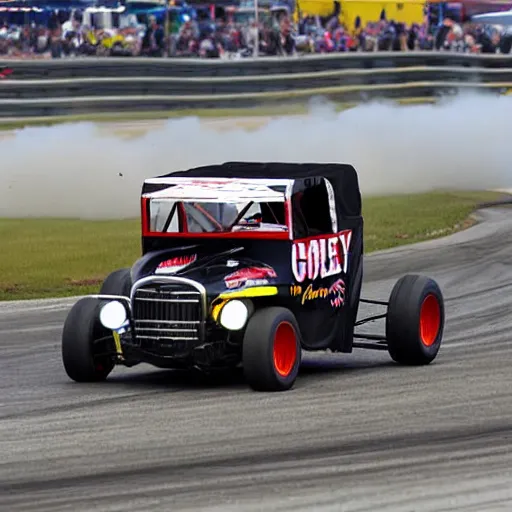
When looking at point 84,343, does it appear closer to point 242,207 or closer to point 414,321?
point 242,207

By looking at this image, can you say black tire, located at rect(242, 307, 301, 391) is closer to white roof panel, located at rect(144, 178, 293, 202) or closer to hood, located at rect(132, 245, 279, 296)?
hood, located at rect(132, 245, 279, 296)

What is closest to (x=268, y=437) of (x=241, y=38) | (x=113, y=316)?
(x=113, y=316)

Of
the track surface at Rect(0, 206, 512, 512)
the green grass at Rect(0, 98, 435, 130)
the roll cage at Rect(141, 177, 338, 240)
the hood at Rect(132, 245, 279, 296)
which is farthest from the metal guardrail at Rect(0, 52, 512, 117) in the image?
the hood at Rect(132, 245, 279, 296)

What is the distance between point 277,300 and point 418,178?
17.3 m

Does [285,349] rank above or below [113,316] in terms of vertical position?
below

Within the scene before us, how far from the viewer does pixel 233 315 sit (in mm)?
9867

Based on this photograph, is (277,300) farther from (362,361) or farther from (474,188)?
(474,188)

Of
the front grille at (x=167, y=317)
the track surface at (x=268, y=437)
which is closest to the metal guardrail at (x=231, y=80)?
the track surface at (x=268, y=437)

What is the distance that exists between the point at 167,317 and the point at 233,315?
0.47 metres

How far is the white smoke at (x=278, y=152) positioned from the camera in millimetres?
24234

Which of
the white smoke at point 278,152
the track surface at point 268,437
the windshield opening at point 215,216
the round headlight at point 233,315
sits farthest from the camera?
the white smoke at point 278,152

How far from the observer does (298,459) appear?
7770 millimetres

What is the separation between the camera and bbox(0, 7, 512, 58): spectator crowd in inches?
1011

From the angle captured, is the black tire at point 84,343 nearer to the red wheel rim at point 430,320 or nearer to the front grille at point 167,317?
the front grille at point 167,317
